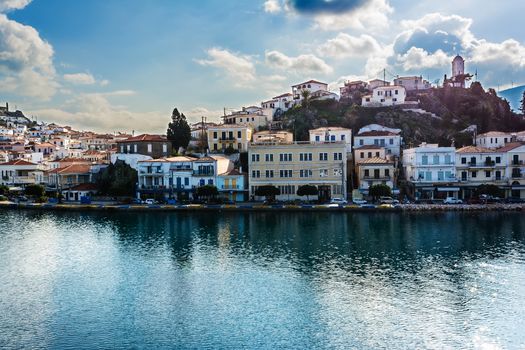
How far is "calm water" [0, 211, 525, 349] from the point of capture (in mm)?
19912

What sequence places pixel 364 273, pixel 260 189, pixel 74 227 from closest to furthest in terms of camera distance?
pixel 364 273, pixel 74 227, pixel 260 189

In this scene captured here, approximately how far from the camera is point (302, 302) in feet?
78.0

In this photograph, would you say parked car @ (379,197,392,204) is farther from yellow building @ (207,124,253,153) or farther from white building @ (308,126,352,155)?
yellow building @ (207,124,253,153)

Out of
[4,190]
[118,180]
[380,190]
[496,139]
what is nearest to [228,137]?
[118,180]

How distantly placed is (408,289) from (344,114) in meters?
60.1

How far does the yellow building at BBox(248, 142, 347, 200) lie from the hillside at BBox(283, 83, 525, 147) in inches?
782

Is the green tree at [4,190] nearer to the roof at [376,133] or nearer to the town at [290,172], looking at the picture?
the town at [290,172]

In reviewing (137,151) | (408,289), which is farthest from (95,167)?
(408,289)

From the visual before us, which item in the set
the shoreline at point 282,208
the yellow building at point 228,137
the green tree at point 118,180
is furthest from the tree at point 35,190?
the yellow building at point 228,137

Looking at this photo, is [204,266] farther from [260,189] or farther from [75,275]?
[260,189]

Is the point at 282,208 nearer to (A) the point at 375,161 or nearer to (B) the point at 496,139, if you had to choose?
(A) the point at 375,161

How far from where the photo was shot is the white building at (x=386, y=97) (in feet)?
276

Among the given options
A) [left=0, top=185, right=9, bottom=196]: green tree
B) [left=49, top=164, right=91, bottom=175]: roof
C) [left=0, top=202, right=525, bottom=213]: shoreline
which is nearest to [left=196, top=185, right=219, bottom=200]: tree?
[left=0, top=202, right=525, bottom=213]: shoreline

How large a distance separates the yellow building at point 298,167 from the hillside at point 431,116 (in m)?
19.9
